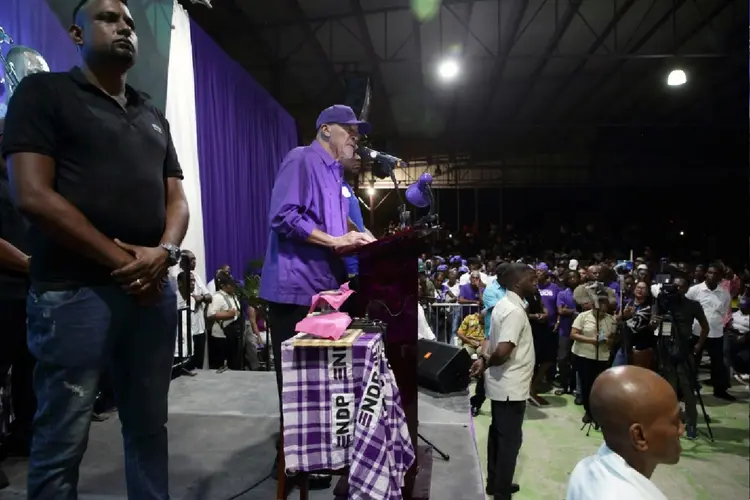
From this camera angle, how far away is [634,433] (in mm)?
1610

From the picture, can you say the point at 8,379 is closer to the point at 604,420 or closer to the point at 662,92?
the point at 604,420

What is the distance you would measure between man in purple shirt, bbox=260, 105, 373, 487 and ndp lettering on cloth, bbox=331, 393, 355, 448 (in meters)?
0.53

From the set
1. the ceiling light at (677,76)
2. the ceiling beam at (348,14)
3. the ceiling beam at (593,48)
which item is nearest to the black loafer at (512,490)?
the ceiling beam at (348,14)

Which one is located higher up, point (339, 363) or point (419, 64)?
point (419, 64)

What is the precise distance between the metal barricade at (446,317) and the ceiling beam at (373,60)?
573 cm

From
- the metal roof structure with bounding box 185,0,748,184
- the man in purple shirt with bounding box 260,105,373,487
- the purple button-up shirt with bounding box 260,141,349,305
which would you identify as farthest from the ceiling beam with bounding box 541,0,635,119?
the purple button-up shirt with bounding box 260,141,349,305

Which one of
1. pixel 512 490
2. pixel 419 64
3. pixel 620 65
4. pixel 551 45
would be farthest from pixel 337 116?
pixel 620 65

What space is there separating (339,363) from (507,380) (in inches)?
101

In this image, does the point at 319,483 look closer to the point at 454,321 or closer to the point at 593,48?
the point at 454,321

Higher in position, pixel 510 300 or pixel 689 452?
pixel 510 300

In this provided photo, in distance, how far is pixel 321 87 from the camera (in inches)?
631

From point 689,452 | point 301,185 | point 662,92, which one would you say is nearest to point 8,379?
point 301,185

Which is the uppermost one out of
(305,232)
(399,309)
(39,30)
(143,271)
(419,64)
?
(419,64)

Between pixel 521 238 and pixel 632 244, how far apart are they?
15.2 ft
